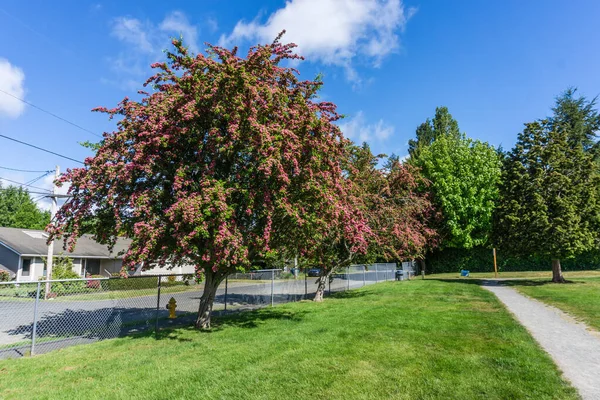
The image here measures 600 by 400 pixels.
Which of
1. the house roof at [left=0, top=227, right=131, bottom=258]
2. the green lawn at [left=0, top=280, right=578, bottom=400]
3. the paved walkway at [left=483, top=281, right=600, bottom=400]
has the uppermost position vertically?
the house roof at [left=0, top=227, right=131, bottom=258]

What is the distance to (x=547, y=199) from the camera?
22.5m

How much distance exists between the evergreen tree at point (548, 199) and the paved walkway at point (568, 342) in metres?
10.6

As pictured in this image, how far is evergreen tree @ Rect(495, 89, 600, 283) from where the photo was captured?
21.3m

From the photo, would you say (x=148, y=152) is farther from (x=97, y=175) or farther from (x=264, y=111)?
(x=264, y=111)

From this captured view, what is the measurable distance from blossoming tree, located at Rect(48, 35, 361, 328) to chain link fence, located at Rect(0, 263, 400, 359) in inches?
49.7

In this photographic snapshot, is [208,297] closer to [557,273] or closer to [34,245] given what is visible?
[557,273]

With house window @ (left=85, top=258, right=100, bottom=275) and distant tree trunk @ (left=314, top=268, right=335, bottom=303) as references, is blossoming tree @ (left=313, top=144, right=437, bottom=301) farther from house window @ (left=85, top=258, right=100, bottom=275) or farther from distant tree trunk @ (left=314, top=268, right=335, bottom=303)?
house window @ (left=85, top=258, right=100, bottom=275)

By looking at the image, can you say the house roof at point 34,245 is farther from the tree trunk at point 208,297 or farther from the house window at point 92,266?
the tree trunk at point 208,297

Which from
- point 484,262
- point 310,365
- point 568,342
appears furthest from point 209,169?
point 484,262

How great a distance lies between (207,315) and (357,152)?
10839mm

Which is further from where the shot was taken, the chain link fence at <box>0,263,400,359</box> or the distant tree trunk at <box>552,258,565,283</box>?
the distant tree trunk at <box>552,258,565,283</box>

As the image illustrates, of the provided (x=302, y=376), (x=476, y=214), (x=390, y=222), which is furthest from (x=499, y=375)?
(x=476, y=214)

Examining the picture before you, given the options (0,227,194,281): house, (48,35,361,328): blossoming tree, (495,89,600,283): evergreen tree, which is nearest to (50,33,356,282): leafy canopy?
(48,35,361,328): blossoming tree

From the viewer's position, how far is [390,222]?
18.3 m
